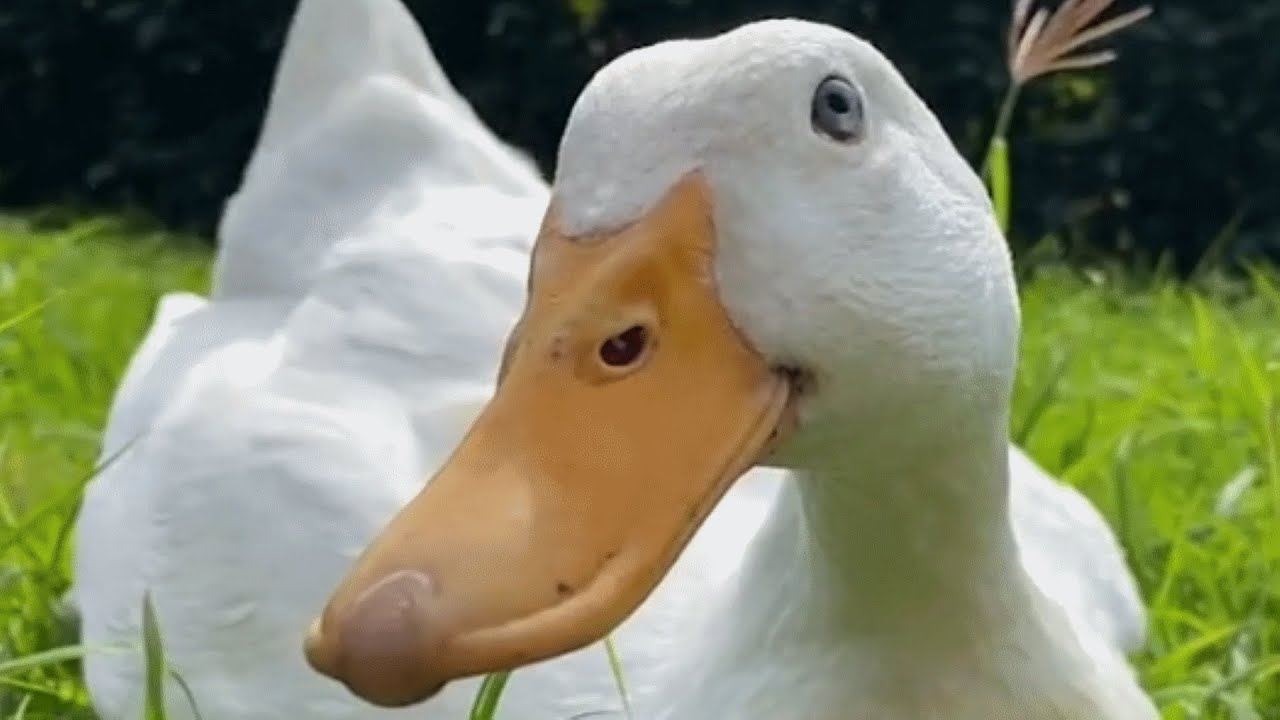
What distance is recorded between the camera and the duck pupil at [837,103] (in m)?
1.18

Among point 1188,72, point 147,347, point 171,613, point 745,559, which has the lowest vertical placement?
point 1188,72

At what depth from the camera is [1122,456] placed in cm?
234

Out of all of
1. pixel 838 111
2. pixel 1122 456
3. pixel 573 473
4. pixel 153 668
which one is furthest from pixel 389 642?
pixel 1122 456

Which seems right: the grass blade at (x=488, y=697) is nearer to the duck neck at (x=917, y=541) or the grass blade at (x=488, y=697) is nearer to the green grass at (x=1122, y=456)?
the duck neck at (x=917, y=541)

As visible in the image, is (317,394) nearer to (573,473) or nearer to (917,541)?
(917,541)

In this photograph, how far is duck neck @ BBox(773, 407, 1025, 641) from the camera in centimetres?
131

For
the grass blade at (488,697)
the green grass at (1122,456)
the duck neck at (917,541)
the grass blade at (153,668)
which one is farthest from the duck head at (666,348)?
the green grass at (1122,456)

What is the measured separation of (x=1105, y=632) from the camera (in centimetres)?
184

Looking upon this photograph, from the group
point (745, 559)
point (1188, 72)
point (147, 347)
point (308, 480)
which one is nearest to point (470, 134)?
point (147, 347)

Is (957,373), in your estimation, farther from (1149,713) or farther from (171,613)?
(171,613)

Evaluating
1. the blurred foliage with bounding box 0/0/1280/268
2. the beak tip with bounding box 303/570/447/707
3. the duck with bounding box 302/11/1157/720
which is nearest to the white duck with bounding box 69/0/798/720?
the duck with bounding box 302/11/1157/720

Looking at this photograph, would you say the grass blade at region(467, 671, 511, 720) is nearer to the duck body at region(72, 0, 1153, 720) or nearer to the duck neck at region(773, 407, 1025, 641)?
the duck body at region(72, 0, 1153, 720)

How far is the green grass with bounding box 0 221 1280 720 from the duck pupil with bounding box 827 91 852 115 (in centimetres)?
75

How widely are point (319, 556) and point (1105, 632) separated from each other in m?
0.54
